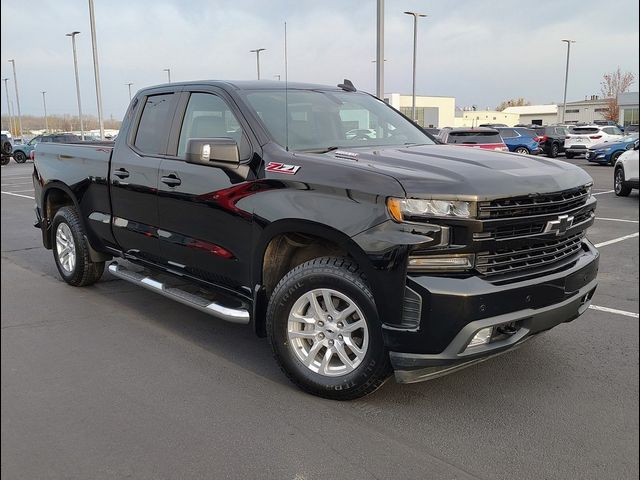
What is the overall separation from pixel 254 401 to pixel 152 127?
2619 millimetres

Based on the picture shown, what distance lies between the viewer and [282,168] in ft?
12.0

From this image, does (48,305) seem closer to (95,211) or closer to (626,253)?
Result: (95,211)

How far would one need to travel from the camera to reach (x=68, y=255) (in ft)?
20.3

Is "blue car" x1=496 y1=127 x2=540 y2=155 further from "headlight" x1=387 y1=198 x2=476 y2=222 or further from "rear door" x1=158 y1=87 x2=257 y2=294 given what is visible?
"headlight" x1=387 y1=198 x2=476 y2=222

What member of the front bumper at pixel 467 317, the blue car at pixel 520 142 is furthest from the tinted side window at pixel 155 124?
the blue car at pixel 520 142

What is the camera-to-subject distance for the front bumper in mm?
2967

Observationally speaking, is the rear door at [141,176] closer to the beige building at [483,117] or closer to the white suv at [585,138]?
the white suv at [585,138]

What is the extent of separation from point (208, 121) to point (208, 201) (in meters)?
0.75

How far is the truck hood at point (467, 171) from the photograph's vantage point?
304 cm

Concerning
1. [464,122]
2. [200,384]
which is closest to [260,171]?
[200,384]

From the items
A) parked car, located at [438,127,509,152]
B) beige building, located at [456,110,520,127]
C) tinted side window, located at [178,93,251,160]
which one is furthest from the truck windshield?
beige building, located at [456,110,520,127]

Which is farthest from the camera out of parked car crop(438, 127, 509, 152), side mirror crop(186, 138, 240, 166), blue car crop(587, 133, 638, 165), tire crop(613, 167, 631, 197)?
blue car crop(587, 133, 638, 165)

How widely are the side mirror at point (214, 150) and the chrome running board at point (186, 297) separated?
1031 mm

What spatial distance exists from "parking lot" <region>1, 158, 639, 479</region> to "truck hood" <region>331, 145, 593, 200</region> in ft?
2.18
